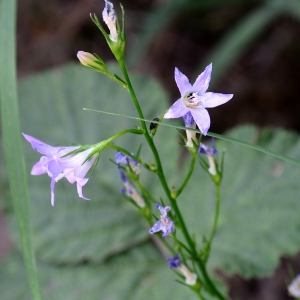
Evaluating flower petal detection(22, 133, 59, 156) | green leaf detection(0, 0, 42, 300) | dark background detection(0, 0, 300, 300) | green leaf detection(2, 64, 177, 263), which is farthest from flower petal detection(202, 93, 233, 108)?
dark background detection(0, 0, 300, 300)

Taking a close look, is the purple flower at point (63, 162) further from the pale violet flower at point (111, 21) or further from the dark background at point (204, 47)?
the dark background at point (204, 47)

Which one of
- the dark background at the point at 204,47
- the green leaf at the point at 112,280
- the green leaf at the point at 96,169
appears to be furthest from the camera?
the dark background at the point at 204,47

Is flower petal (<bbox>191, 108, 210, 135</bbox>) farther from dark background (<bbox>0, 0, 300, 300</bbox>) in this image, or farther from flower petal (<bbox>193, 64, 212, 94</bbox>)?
dark background (<bbox>0, 0, 300, 300</bbox>)

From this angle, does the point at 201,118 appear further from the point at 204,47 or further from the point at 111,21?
the point at 204,47

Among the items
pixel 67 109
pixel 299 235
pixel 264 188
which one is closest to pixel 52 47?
pixel 67 109

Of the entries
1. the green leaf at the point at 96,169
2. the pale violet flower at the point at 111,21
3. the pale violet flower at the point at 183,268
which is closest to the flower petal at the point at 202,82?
the pale violet flower at the point at 111,21

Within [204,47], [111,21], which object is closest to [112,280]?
[111,21]
